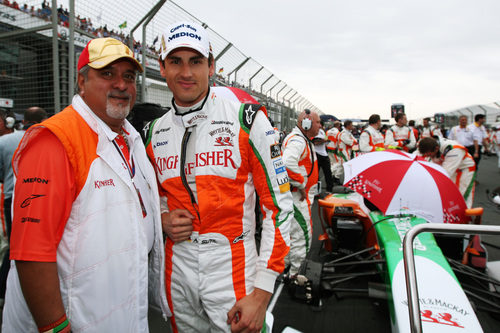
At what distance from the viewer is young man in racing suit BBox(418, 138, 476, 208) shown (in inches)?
167

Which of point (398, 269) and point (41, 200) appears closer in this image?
point (41, 200)

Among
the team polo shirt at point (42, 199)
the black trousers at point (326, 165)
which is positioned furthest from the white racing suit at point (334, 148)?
the team polo shirt at point (42, 199)

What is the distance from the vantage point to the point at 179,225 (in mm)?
1292

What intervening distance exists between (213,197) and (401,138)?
8748 millimetres

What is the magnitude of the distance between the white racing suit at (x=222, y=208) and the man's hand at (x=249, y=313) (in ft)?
0.14

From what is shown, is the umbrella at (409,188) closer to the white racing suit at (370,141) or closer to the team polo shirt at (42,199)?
the team polo shirt at (42,199)

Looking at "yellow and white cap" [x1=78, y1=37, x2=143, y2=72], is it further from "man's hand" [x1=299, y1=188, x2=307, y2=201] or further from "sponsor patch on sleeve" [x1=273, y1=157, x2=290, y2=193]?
"man's hand" [x1=299, y1=188, x2=307, y2=201]

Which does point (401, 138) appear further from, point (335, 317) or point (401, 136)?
point (335, 317)

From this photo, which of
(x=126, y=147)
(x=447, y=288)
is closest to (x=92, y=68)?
(x=126, y=147)

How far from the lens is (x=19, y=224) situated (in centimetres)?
96

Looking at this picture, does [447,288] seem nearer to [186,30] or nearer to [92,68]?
[186,30]

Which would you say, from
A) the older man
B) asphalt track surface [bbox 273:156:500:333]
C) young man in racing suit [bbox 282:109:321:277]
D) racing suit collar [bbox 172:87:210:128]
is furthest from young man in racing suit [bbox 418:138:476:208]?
the older man

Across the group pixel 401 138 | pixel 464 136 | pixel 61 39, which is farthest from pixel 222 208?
pixel 464 136

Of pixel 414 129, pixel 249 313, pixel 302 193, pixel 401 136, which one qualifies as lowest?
pixel 249 313
